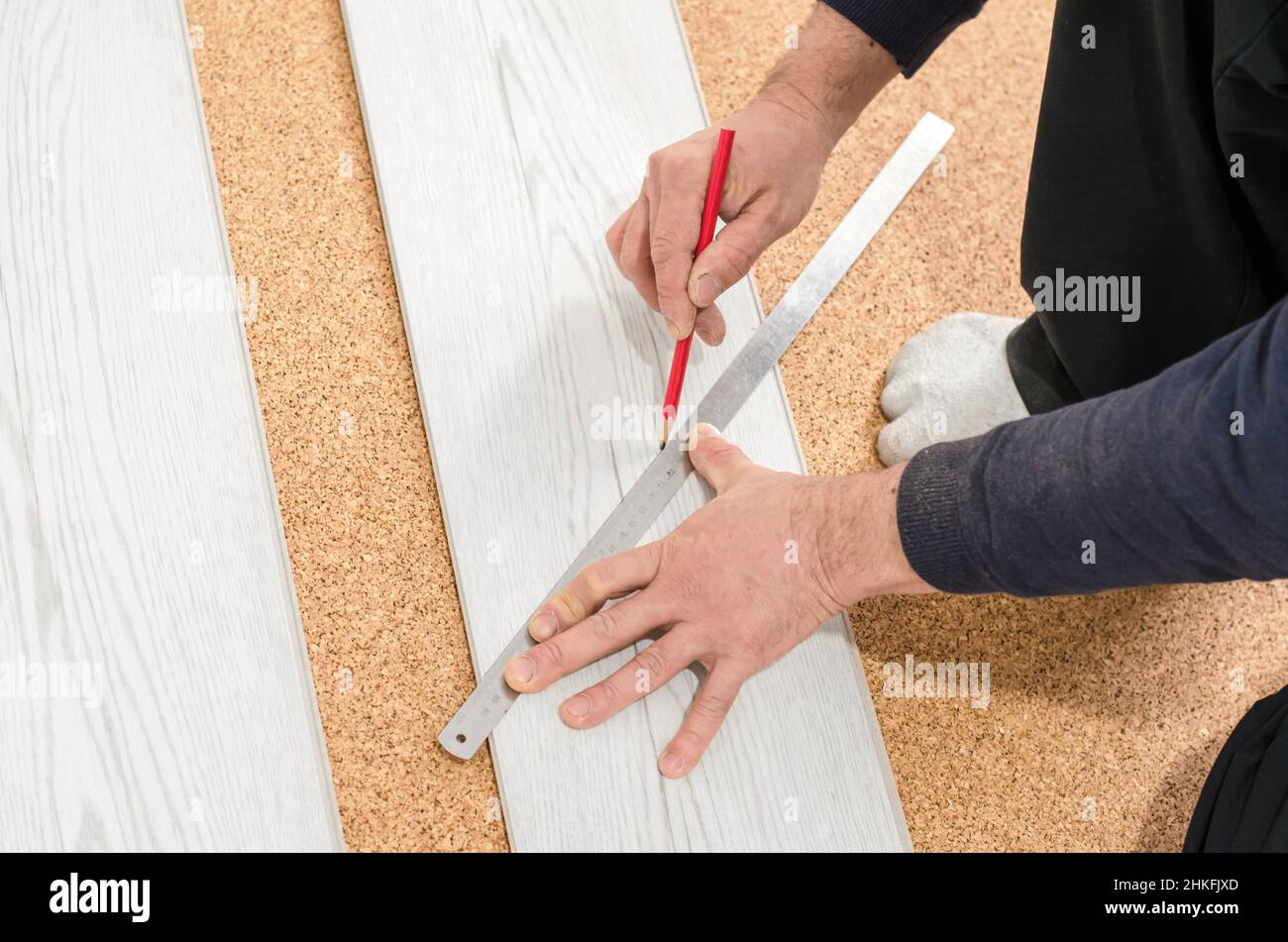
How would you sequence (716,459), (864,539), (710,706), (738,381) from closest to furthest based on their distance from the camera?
(864,539), (710,706), (716,459), (738,381)

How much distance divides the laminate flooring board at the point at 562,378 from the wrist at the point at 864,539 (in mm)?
235

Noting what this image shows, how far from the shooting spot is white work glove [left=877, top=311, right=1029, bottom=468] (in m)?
1.53

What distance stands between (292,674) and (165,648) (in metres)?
0.15

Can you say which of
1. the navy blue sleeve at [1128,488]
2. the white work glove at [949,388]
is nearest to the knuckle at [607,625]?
the navy blue sleeve at [1128,488]

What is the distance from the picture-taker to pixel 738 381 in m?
1.46

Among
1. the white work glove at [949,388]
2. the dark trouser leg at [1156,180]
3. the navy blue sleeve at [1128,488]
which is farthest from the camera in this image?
the white work glove at [949,388]

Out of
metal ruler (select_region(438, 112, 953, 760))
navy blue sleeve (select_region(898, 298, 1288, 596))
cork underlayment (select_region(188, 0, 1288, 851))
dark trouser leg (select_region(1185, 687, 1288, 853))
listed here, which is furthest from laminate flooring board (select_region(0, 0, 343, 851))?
dark trouser leg (select_region(1185, 687, 1288, 853))

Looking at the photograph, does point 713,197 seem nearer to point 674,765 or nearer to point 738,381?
point 738,381

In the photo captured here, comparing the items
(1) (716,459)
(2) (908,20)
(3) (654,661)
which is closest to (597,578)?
(3) (654,661)

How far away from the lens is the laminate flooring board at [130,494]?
1195 mm

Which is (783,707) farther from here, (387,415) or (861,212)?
(861,212)

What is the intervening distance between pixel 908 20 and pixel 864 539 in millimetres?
599

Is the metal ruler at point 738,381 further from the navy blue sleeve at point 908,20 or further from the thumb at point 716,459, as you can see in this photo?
the navy blue sleeve at point 908,20
